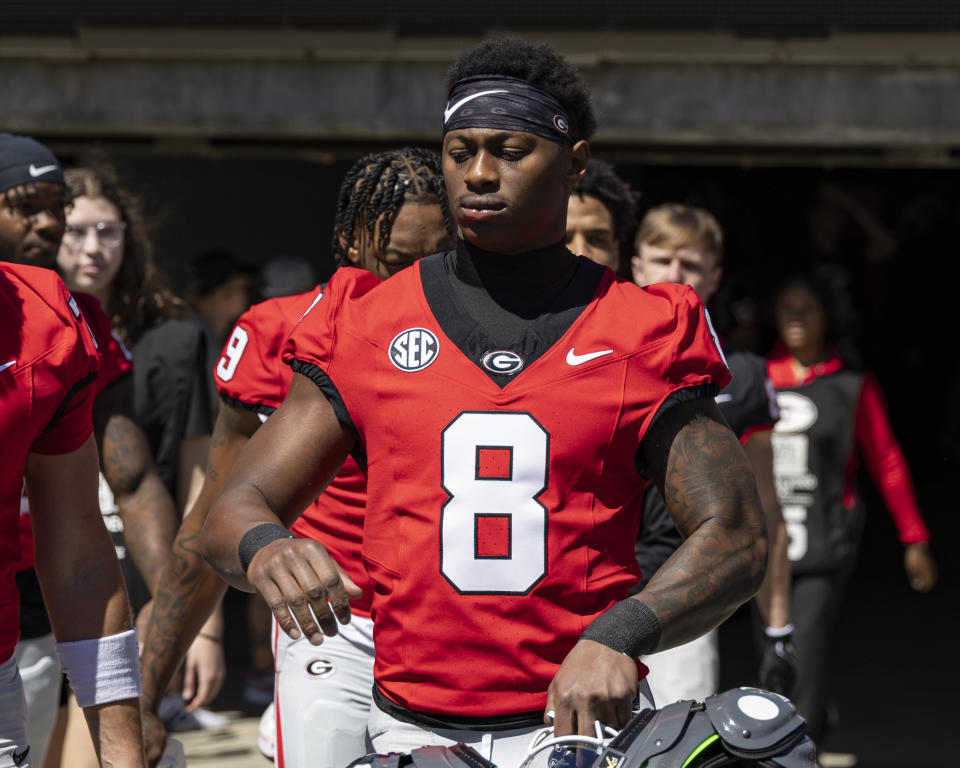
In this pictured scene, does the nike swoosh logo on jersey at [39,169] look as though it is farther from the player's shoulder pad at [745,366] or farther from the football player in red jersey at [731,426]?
the player's shoulder pad at [745,366]

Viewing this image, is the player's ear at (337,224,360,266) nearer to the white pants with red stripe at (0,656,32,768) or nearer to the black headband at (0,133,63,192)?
the black headband at (0,133,63,192)

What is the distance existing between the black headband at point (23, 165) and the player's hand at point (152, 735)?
1.44 metres

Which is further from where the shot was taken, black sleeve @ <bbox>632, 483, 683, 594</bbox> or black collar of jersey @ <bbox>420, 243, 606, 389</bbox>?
black sleeve @ <bbox>632, 483, 683, 594</bbox>

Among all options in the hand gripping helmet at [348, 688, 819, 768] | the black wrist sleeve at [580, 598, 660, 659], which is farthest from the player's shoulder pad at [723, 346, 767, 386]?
the hand gripping helmet at [348, 688, 819, 768]

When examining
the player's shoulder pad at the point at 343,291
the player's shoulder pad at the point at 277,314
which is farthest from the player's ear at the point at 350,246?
the player's shoulder pad at the point at 343,291

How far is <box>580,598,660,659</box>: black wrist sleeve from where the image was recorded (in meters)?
2.27

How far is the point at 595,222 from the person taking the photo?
455 centimetres

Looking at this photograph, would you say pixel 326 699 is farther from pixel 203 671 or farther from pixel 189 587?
pixel 203 671

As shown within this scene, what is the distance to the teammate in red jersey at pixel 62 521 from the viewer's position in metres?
2.50

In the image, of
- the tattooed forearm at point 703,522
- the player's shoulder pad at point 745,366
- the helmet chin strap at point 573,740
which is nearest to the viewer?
the helmet chin strap at point 573,740

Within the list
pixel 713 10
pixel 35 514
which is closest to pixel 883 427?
pixel 713 10

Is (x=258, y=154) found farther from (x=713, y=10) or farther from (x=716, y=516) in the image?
(x=716, y=516)

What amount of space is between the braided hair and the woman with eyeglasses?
49.4 inches

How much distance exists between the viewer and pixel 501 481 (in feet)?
8.14
